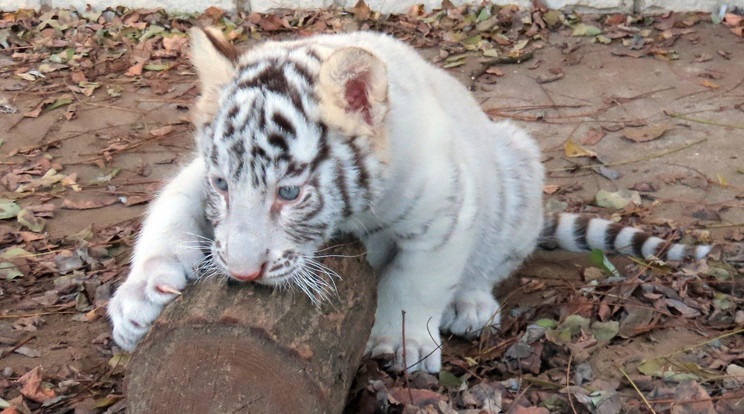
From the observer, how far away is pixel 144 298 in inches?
97.6

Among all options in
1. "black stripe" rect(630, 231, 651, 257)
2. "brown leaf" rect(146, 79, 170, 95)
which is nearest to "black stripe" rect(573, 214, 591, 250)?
"black stripe" rect(630, 231, 651, 257)

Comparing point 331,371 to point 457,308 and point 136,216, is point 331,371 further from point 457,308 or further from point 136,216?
point 136,216

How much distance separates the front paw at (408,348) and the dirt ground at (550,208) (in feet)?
0.31

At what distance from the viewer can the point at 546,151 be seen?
4.83 metres

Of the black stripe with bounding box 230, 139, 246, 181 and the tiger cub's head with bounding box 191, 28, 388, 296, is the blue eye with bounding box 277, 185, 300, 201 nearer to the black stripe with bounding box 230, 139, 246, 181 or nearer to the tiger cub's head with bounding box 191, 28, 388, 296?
the tiger cub's head with bounding box 191, 28, 388, 296

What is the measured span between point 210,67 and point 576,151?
8.98ft

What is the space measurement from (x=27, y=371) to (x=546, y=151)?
10.1 feet

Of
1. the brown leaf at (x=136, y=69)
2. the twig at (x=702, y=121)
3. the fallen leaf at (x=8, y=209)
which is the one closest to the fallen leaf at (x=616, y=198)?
the twig at (x=702, y=121)

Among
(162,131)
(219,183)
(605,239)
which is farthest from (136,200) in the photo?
(605,239)

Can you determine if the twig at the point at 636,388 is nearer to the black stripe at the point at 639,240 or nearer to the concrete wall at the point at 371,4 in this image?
the black stripe at the point at 639,240

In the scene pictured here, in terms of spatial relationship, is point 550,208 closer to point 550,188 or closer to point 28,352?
point 550,188

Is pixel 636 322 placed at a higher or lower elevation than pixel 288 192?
lower

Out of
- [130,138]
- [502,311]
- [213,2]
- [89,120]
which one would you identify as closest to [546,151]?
[502,311]

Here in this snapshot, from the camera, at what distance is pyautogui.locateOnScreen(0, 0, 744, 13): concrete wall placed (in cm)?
651
